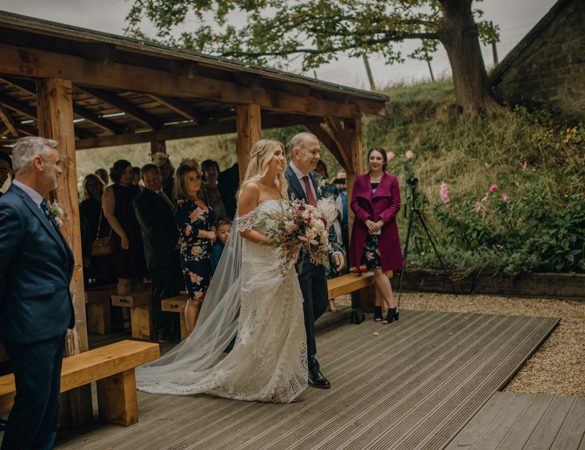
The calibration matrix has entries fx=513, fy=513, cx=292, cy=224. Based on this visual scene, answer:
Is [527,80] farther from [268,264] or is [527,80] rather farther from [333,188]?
[268,264]

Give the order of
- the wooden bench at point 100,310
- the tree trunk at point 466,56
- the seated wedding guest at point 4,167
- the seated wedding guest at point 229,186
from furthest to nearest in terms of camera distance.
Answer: the tree trunk at point 466,56
the seated wedding guest at point 229,186
the wooden bench at point 100,310
the seated wedding guest at point 4,167

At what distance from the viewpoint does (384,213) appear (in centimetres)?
591

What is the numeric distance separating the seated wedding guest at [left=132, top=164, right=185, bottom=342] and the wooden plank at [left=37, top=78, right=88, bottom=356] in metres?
1.54

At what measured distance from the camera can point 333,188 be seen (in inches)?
267

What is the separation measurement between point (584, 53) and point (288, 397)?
11497 mm

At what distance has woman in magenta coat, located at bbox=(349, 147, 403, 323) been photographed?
19.6ft

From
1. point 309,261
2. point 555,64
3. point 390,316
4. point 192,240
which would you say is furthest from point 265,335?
point 555,64

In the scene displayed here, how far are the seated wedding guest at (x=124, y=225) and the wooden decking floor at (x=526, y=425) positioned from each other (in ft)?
13.4

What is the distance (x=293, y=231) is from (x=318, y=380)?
130 centimetres

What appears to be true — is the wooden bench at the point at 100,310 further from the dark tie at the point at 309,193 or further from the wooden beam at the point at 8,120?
the wooden beam at the point at 8,120

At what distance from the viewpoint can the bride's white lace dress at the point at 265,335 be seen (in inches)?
148

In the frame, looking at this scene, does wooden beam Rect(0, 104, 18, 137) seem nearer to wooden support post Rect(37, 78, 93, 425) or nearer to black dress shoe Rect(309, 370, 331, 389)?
wooden support post Rect(37, 78, 93, 425)

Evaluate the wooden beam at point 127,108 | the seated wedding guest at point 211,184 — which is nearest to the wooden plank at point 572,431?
the seated wedding guest at point 211,184

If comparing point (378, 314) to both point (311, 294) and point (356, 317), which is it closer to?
point (356, 317)
